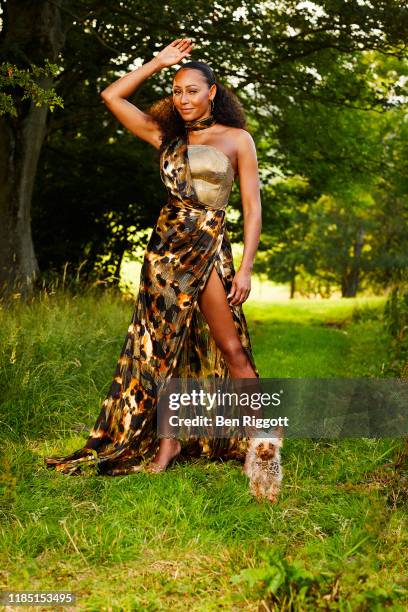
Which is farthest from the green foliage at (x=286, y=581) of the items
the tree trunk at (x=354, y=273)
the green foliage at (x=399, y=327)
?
the tree trunk at (x=354, y=273)

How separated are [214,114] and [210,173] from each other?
14.1 inches

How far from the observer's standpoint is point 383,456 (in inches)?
200

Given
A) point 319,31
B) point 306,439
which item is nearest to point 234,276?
point 306,439

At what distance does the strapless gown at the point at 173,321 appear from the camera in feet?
15.6

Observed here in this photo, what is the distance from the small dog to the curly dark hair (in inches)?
68.6

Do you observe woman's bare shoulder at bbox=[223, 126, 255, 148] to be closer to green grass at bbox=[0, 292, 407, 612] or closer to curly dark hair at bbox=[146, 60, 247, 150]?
curly dark hair at bbox=[146, 60, 247, 150]

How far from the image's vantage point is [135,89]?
189 inches

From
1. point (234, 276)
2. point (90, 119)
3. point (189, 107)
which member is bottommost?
point (234, 276)

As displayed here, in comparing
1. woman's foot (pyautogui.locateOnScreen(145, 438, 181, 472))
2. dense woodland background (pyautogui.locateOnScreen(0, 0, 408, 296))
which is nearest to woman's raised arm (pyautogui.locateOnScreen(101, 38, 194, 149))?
woman's foot (pyautogui.locateOnScreen(145, 438, 181, 472))

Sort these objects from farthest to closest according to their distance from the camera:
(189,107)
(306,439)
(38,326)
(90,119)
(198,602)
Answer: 1. (90,119)
2. (38,326)
3. (306,439)
4. (189,107)
5. (198,602)

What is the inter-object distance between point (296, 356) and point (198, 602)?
6.48 m

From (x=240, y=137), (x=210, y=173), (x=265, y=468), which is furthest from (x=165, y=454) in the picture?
(x=240, y=137)

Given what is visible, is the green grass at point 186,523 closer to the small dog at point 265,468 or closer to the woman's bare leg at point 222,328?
the small dog at point 265,468

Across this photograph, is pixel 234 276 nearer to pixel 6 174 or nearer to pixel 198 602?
pixel 198 602
